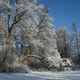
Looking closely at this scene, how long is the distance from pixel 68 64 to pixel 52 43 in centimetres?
517

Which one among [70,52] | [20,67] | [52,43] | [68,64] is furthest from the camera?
[70,52]

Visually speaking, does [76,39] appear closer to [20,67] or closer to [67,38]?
[67,38]

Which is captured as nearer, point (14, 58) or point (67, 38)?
point (14, 58)

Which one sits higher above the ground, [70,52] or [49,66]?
[70,52]

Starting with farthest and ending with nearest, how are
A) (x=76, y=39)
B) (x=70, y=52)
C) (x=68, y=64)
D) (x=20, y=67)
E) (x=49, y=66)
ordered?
(x=76, y=39), (x=70, y=52), (x=68, y=64), (x=49, y=66), (x=20, y=67)

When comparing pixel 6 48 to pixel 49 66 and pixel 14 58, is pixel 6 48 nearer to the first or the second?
pixel 14 58

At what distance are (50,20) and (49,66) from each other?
7.46 m

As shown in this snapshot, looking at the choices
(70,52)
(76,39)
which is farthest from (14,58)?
(76,39)

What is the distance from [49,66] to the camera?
30.3 m

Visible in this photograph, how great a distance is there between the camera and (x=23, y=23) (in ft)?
94.4

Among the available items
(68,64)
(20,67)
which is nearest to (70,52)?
(68,64)

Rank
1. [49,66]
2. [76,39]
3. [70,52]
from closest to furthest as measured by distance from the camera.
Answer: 1. [49,66]
2. [70,52]
3. [76,39]

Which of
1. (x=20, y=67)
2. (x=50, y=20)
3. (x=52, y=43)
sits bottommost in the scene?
(x=20, y=67)

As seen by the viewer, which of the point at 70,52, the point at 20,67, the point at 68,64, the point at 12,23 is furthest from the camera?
the point at 70,52
